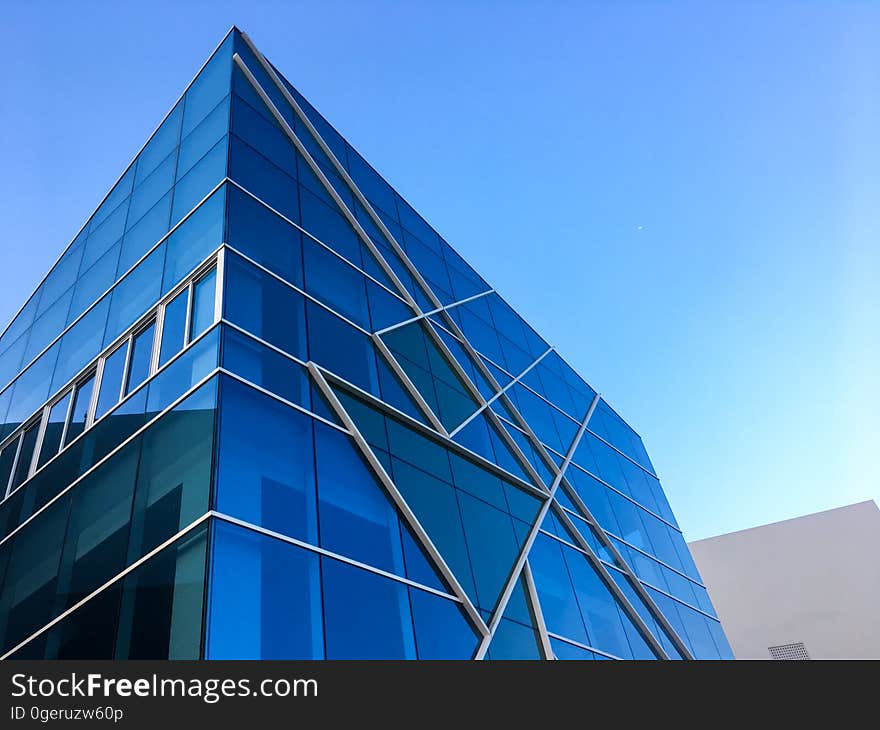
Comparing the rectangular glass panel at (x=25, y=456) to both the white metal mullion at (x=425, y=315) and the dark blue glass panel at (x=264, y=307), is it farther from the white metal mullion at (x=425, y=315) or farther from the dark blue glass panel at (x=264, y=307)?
the white metal mullion at (x=425, y=315)

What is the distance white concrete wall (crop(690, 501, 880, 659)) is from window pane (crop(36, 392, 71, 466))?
33.7 metres

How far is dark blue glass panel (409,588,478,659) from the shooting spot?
967cm

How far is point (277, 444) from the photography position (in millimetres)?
9695

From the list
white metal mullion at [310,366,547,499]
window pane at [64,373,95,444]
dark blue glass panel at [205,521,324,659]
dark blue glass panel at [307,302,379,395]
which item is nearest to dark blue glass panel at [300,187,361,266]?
dark blue glass panel at [307,302,379,395]

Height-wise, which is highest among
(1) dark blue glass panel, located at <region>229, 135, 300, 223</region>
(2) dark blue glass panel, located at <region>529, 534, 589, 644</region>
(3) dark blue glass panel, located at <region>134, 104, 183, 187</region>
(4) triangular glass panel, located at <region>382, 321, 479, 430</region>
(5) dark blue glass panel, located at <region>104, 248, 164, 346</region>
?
(3) dark blue glass panel, located at <region>134, 104, 183, 187</region>

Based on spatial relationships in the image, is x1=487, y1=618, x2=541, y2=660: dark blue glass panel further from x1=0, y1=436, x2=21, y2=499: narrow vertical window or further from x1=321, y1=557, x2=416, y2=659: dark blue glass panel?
x1=0, y1=436, x2=21, y2=499: narrow vertical window

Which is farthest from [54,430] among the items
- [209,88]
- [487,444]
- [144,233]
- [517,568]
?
[517,568]

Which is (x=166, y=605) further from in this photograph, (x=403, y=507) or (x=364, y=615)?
(x=403, y=507)

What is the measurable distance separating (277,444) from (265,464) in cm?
46

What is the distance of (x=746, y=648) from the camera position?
1439 inches

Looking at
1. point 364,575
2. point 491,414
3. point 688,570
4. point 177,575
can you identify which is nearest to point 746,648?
point 688,570

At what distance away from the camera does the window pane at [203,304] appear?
35.5 ft

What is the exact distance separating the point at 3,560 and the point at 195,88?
10.7m

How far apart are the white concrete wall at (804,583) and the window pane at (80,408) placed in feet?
110
